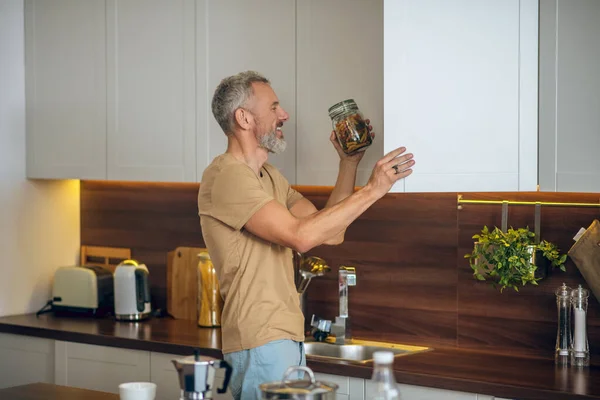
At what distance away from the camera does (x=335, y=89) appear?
3348mm

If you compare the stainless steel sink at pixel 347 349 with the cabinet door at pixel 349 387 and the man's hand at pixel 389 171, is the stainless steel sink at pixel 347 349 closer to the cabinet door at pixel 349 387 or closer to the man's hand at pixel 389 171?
the cabinet door at pixel 349 387

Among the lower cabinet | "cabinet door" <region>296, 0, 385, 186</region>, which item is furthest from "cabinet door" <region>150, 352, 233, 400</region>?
"cabinet door" <region>296, 0, 385, 186</region>

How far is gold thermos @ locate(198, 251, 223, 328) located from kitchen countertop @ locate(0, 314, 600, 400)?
0.05 m

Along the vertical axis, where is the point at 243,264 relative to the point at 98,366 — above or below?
above

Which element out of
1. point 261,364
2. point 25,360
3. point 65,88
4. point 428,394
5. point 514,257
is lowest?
point 25,360

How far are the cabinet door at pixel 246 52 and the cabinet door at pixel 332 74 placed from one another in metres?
0.04

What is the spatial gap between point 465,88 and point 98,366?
1.84m

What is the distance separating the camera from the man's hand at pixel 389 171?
2.72 metres

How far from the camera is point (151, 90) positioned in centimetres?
386

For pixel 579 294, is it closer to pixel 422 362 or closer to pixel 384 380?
pixel 422 362

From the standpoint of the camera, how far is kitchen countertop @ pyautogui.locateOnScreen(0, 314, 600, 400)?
2.78m

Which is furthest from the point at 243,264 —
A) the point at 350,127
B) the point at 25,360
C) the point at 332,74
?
the point at 25,360

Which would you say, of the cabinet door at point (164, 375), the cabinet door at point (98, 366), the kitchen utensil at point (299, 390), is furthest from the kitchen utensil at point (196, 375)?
the cabinet door at point (98, 366)

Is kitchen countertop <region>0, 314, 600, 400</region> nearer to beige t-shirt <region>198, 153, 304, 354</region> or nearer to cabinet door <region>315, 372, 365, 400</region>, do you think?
cabinet door <region>315, 372, 365, 400</region>
